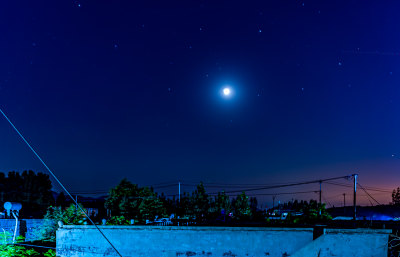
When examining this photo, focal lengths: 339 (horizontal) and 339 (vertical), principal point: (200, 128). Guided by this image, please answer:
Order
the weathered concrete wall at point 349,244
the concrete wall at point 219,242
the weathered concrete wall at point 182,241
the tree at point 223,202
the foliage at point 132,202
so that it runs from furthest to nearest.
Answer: the tree at point 223,202
the foliage at point 132,202
the weathered concrete wall at point 182,241
the concrete wall at point 219,242
the weathered concrete wall at point 349,244

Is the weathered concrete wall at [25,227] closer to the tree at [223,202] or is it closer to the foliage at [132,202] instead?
the foliage at [132,202]

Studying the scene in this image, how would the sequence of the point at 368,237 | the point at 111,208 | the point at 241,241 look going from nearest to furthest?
the point at 368,237 → the point at 241,241 → the point at 111,208

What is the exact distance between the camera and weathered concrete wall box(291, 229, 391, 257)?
1327cm

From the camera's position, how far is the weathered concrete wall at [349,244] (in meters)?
13.3

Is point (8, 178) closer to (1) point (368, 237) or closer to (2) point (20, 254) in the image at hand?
(2) point (20, 254)

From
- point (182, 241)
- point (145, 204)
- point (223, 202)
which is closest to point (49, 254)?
point (182, 241)

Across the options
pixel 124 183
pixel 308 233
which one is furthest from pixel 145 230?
pixel 124 183

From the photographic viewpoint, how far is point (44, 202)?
238ft

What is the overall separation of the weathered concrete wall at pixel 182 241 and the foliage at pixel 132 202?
90.7ft

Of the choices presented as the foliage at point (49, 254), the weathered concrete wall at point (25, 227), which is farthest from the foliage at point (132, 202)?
the foliage at point (49, 254)

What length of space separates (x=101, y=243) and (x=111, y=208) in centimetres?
3185

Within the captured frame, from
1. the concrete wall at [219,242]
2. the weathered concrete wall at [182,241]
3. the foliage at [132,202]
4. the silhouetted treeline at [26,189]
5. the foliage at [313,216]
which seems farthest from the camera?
the silhouetted treeline at [26,189]

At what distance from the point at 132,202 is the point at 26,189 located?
36180 mm

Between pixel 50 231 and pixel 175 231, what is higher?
pixel 175 231
